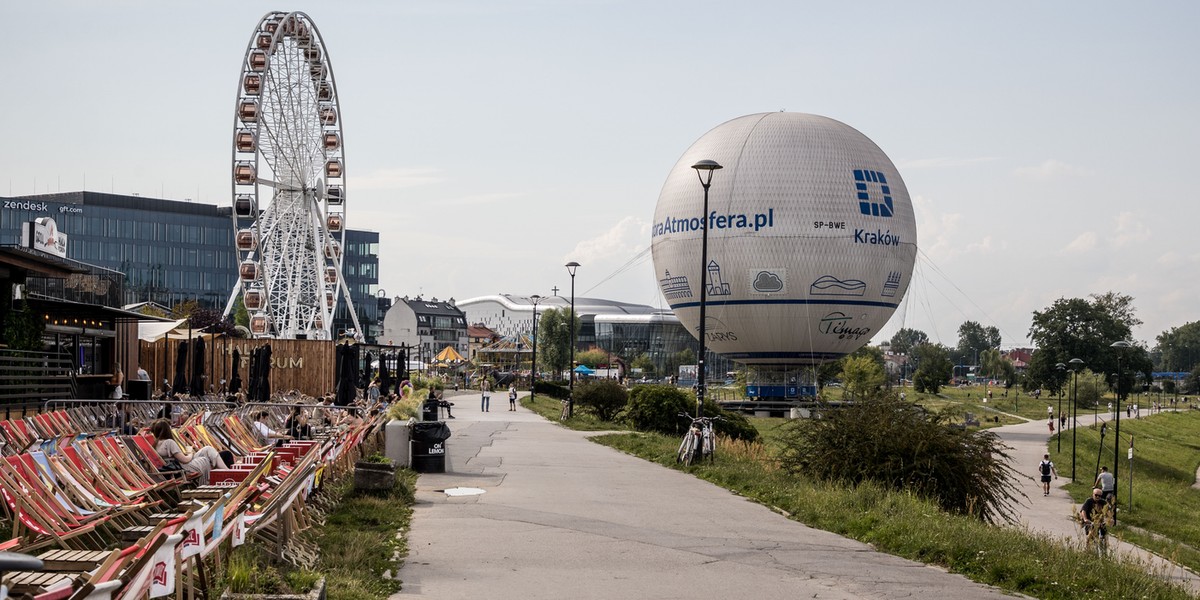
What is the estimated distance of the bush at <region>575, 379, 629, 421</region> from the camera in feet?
166

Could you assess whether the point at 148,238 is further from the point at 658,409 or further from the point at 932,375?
the point at 658,409

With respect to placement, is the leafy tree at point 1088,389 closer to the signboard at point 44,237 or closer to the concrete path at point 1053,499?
the concrete path at point 1053,499

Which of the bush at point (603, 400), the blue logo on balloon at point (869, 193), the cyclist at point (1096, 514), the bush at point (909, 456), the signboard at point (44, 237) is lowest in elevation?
the cyclist at point (1096, 514)

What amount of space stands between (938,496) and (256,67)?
43896mm

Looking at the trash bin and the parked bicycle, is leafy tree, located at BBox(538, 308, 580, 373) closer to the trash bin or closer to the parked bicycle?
the trash bin

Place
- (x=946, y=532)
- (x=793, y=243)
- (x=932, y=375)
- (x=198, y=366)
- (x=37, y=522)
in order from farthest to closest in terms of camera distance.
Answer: (x=932, y=375) → (x=793, y=243) → (x=198, y=366) → (x=946, y=532) → (x=37, y=522)

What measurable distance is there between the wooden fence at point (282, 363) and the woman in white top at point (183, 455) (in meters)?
29.2

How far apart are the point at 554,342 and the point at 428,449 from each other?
11394 centimetres

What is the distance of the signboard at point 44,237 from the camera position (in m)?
35.3

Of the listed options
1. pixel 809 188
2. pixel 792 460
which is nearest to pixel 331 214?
pixel 809 188

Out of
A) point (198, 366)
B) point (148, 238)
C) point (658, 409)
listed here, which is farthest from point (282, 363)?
point (148, 238)

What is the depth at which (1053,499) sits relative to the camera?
134 feet

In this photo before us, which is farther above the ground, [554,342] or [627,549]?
[554,342]

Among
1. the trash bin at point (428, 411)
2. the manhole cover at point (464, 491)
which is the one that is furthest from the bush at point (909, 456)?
the trash bin at point (428, 411)
